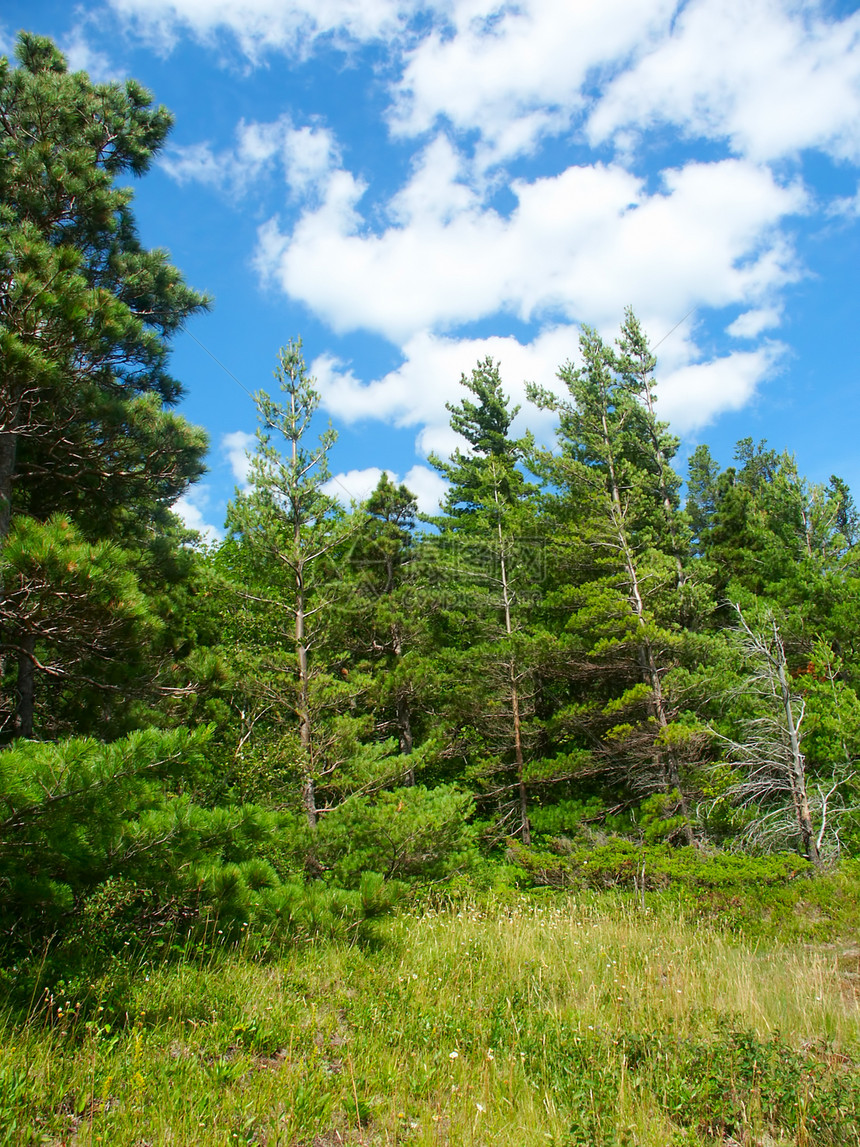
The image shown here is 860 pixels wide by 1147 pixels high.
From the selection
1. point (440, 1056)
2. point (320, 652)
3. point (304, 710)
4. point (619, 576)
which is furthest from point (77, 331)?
point (619, 576)

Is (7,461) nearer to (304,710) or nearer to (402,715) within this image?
(304,710)

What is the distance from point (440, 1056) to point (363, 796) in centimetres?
528

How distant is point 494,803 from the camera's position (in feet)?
58.3

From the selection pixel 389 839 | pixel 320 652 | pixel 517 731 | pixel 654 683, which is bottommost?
pixel 389 839

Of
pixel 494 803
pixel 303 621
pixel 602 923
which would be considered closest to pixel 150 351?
pixel 303 621

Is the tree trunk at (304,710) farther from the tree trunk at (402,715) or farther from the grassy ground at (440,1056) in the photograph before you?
the tree trunk at (402,715)

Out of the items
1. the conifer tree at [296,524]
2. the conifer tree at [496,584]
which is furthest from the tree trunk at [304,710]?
the conifer tree at [496,584]

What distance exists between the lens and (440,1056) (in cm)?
370

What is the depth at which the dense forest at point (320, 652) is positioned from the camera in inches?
199

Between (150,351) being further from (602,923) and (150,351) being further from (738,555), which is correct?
(738,555)

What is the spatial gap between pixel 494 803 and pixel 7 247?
54.1 feet

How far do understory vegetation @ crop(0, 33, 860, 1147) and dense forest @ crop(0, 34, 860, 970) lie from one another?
0.06m

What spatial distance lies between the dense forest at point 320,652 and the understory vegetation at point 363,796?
62 millimetres

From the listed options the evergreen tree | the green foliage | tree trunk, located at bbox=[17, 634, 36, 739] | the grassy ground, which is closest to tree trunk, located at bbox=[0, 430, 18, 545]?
the evergreen tree
